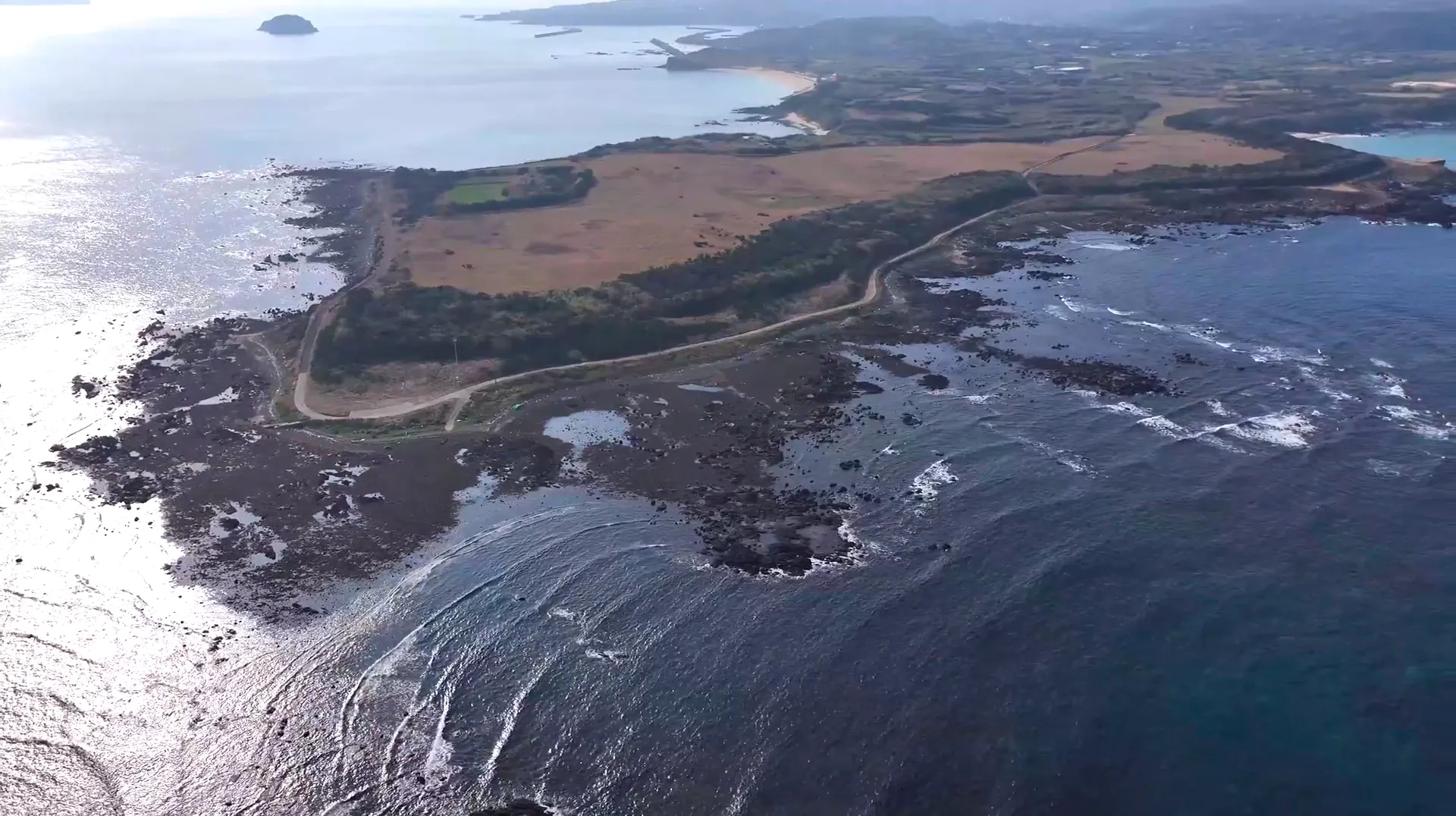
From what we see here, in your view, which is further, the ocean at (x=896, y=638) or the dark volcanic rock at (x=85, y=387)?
the dark volcanic rock at (x=85, y=387)

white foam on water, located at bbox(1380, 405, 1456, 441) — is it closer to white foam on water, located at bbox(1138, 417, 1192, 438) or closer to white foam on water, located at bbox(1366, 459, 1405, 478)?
white foam on water, located at bbox(1366, 459, 1405, 478)

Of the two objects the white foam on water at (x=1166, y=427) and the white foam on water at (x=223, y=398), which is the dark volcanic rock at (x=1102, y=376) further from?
the white foam on water at (x=223, y=398)

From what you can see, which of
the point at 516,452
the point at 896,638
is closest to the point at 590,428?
the point at 516,452

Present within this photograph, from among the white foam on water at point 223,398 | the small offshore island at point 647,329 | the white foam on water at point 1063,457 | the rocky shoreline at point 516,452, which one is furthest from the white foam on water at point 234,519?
the white foam on water at point 1063,457

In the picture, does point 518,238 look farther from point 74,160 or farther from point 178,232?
point 74,160

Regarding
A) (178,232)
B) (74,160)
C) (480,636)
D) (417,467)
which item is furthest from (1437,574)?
(74,160)
